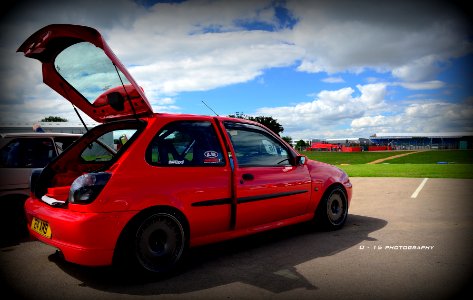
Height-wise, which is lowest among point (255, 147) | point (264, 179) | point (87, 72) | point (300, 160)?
point (264, 179)

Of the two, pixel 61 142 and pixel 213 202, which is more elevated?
pixel 61 142

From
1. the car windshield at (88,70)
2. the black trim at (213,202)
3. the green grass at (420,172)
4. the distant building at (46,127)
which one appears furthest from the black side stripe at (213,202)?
the distant building at (46,127)

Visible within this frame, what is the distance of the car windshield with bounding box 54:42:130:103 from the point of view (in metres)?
3.58

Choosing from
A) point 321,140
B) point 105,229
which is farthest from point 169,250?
point 321,140

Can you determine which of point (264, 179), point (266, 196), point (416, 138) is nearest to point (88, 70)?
point (264, 179)

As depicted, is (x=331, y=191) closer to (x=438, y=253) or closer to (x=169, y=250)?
(x=438, y=253)

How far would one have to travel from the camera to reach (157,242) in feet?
11.1

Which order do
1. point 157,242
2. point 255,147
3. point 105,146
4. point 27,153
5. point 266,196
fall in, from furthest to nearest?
point 27,153, point 105,146, point 255,147, point 266,196, point 157,242

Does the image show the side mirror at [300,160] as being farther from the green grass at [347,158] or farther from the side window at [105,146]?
the green grass at [347,158]

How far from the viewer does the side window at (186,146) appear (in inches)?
137

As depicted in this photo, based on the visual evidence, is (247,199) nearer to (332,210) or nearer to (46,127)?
(332,210)

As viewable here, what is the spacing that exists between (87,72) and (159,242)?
206 centimetres

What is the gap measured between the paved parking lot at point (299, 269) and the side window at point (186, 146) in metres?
1.13

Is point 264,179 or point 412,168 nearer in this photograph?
point 264,179
